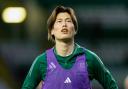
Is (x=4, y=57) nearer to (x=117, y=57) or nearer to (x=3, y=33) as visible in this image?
(x=3, y=33)

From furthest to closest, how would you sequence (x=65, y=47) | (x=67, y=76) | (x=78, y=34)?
(x=78, y=34) → (x=65, y=47) → (x=67, y=76)

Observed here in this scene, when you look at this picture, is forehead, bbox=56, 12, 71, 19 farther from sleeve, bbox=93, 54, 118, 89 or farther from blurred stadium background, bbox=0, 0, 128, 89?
blurred stadium background, bbox=0, 0, 128, 89

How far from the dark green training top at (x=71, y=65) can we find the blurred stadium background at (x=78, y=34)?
29.3 feet

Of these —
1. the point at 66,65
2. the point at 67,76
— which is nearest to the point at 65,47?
the point at 66,65

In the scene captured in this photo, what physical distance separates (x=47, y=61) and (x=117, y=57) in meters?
9.76

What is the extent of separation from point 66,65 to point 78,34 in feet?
31.6

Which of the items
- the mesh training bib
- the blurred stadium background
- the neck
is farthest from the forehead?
the blurred stadium background

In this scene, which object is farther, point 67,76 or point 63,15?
point 63,15

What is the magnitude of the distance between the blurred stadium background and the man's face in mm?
8909

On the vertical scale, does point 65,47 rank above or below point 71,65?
above

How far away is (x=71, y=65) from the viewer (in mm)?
9312

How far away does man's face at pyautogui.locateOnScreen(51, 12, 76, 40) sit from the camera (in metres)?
9.29

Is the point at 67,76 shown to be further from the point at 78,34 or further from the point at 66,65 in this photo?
the point at 78,34

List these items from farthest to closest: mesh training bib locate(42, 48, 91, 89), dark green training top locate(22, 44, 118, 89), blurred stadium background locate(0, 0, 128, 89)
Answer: blurred stadium background locate(0, 0, 128, 89) → dark green training top locate(22, 44, 118, 89) → mesh training bib locate(42, 48, 91, 89)
